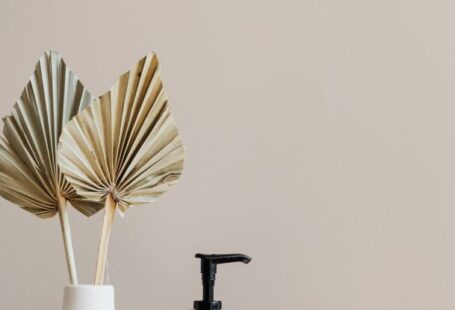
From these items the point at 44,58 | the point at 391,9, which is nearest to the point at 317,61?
the point at 391,9

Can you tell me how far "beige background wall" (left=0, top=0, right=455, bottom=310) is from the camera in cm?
79

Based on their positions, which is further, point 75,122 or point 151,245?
point 151,245

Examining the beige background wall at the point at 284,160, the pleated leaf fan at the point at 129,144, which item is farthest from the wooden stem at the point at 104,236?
the beige background wall at the point at 284,160

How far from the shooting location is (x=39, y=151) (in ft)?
2.24

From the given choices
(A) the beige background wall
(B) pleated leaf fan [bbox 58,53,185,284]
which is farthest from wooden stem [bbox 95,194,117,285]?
(A) the beige background wall

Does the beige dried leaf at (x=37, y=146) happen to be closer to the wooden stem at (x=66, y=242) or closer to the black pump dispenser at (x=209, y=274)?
the wooden stem at (x=66, y=242)

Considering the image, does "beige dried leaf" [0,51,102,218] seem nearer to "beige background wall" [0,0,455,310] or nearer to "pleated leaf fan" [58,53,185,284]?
"pleated leaf fan" [58,53,185,284]

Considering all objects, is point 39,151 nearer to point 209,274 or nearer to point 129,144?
point 129,144

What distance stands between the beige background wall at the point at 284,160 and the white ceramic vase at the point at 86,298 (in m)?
0.18

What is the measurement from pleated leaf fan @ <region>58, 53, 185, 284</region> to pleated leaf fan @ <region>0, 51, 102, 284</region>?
37mm

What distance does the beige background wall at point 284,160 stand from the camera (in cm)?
79

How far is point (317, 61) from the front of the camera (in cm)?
84

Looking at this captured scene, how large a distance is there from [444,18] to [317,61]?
149 mm

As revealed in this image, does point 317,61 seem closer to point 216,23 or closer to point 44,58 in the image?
point 216,23
